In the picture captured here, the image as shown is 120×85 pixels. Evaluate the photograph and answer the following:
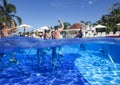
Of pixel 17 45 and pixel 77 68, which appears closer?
pixel 17 45

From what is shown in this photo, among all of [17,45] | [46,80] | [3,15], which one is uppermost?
[3,15]

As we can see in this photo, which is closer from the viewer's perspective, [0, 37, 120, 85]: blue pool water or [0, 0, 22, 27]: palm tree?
[0, 37, 120, 85]: blue pool water

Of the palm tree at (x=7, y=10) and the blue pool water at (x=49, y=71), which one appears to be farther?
the palm tree at (x=7, y=10)

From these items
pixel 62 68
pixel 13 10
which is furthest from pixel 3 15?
pixel 62 68

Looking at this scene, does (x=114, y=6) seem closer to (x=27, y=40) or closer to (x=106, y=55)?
(x=106, y=55)

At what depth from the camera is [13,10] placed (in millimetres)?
44656

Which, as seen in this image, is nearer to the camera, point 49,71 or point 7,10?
point 49,71

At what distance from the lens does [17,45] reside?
812cm

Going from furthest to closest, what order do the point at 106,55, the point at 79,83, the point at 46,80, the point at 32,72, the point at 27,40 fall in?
the point at 106,55 → the point at 32,72 → the point at 27,40 → the point at 46,80 → the point at 79,83

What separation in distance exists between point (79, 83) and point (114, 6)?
155 feet

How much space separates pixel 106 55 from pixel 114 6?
130 feet

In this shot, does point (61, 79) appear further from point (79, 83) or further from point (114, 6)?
point (114, 6)

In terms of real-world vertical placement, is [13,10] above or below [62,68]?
above

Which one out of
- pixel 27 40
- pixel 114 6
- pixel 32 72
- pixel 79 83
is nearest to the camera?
pixel 79 83
